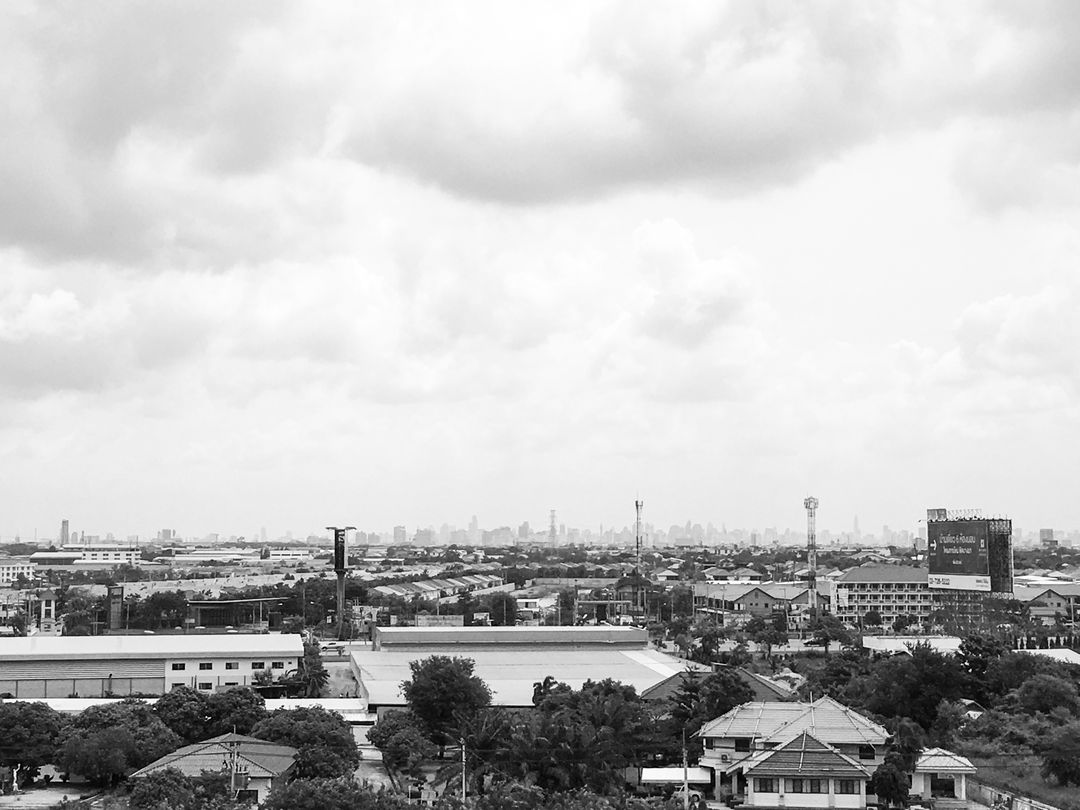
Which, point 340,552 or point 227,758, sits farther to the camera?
point 340,552

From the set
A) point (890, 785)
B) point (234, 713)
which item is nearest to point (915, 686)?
point (890, 785)

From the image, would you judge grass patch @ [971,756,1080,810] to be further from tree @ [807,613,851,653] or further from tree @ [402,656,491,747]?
tree @ [807,613,851,653]

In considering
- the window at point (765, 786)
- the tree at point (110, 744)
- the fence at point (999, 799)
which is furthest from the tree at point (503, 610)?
the window at point (765, 786)

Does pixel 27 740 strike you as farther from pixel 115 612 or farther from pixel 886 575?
pixel 886 575

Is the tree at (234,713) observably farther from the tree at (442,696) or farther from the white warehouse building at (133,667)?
the white warehouse building at (133,667)

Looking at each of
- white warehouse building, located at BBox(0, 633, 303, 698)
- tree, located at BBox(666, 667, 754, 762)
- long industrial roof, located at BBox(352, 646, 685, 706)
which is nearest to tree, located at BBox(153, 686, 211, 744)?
long industrial roof, located at BBox(352, 646, 685, 706)

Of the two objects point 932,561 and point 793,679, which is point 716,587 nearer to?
point 932,561
